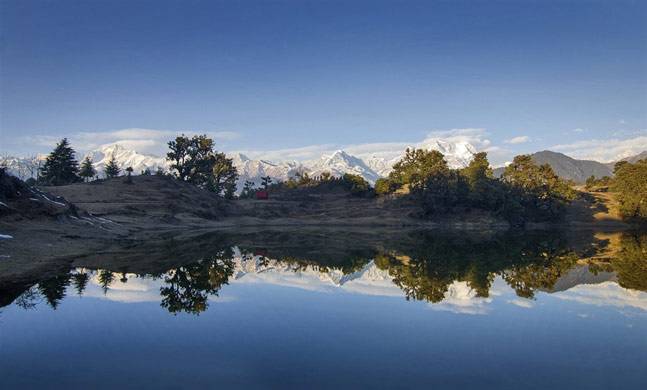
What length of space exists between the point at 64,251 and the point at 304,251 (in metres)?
25.7

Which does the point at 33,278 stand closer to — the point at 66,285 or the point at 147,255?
the point at 66,285

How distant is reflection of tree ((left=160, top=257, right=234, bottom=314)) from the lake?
13 cm

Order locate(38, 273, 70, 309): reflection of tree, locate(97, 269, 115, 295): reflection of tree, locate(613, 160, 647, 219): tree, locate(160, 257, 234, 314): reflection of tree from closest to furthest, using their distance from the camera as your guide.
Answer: locate(38, 273, 70, 309): reflection of tree, locate(160, 257, 234, 314): reflection of tree, locate(97, 269, 115, 295): reflection of tree, locate(613, 160, 647, 219): tree

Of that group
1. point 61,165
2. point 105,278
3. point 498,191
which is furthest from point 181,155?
point 105,278

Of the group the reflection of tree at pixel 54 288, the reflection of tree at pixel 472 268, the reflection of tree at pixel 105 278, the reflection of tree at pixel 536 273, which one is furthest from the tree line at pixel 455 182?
the reflection of tree at pixel 54 288

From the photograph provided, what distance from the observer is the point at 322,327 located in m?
21.9

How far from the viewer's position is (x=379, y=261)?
4888 cm

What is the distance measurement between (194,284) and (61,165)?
12319 cm

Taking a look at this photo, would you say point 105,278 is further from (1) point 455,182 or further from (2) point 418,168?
(2) point 418,168

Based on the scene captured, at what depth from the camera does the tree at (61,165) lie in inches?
5364

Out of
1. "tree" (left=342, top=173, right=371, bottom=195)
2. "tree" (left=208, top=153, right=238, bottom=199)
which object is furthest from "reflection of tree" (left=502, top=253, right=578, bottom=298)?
"tree" (left=208, top=153, right=238, bottom=199)

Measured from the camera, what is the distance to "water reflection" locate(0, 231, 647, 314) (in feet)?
94.2

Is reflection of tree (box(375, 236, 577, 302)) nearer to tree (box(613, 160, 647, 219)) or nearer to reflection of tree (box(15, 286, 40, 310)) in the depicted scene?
reflection of tree (box(15, 286, 40, 310))

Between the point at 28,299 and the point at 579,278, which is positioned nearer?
the point at 28,299
